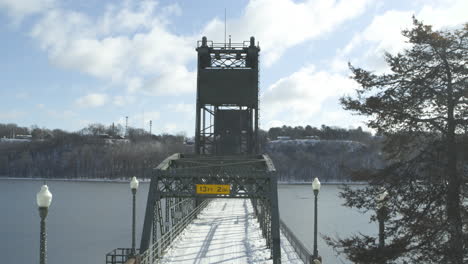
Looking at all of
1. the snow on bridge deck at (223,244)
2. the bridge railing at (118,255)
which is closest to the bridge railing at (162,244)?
the snow on bridge deck at (223,244)

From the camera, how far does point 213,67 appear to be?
1351 inches

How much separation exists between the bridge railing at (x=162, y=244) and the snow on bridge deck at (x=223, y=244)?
1.03 feet

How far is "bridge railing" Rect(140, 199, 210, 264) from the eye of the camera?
1669cm

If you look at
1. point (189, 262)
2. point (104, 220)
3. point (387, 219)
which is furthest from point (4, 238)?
point (387, 219)

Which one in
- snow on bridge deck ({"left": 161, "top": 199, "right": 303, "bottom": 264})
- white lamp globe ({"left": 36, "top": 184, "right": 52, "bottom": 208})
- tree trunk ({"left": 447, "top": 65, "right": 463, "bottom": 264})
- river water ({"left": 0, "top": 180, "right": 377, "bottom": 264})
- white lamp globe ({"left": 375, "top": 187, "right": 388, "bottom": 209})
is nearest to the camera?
tree trunk ({"left": 447, "top": 65, "right": 463, "bottom": 264})

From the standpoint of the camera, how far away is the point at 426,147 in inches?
450

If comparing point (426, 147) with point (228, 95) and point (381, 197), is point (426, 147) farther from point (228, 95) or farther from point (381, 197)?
point (228, 95)

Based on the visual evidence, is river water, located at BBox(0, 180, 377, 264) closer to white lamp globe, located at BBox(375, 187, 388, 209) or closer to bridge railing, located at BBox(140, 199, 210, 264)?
bridge railing, located at BBox(140, 199, 210, 264)

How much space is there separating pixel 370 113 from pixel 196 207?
80.2ft

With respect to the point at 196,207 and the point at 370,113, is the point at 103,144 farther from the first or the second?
the point at 370,113

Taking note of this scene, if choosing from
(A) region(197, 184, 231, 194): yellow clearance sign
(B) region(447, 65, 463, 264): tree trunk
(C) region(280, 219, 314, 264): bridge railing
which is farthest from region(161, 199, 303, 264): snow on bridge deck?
(B) region(447, 65, 463, 264): tree trunk

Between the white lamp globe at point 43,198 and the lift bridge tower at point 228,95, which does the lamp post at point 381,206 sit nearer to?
the white lamp globe at point 43,198

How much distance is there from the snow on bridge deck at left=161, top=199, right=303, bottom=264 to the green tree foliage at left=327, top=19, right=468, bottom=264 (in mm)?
9174

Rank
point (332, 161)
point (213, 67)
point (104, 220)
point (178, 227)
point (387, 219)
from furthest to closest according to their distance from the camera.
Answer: point (332, 161), point (104, 220), point (213, 67), point (178, 227), point (387, 219)
